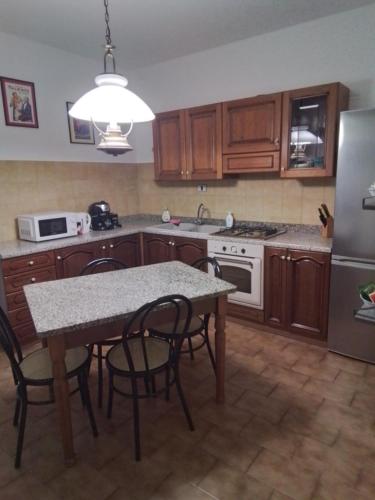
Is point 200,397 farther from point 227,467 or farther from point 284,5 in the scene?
point 284,5

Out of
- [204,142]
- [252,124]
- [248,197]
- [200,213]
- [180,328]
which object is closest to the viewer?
[180,328]

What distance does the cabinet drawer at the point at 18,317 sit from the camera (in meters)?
2.80

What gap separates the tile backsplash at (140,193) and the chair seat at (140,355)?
1938mm

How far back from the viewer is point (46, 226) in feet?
10.3

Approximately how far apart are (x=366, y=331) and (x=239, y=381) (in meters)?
1.02

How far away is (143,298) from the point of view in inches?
70.1

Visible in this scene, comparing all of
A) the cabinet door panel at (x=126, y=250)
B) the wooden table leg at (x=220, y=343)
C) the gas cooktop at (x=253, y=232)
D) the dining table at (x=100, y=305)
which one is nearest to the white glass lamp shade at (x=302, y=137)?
the gas cooktop at (x=253, y=232)

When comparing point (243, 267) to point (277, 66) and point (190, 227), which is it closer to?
point (190, 227)

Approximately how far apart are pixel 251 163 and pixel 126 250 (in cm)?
161

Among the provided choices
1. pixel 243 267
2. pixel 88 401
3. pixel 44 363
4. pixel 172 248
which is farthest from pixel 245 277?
pixel 44 363

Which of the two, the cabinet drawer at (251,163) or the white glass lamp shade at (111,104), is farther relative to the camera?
the cabinet drawer at (251,163)

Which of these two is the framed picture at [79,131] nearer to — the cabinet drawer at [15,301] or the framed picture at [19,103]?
the framed picture at [19,103]

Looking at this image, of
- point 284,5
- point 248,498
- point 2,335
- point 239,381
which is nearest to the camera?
point 248,498

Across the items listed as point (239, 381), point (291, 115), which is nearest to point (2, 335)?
point (239, 381)
